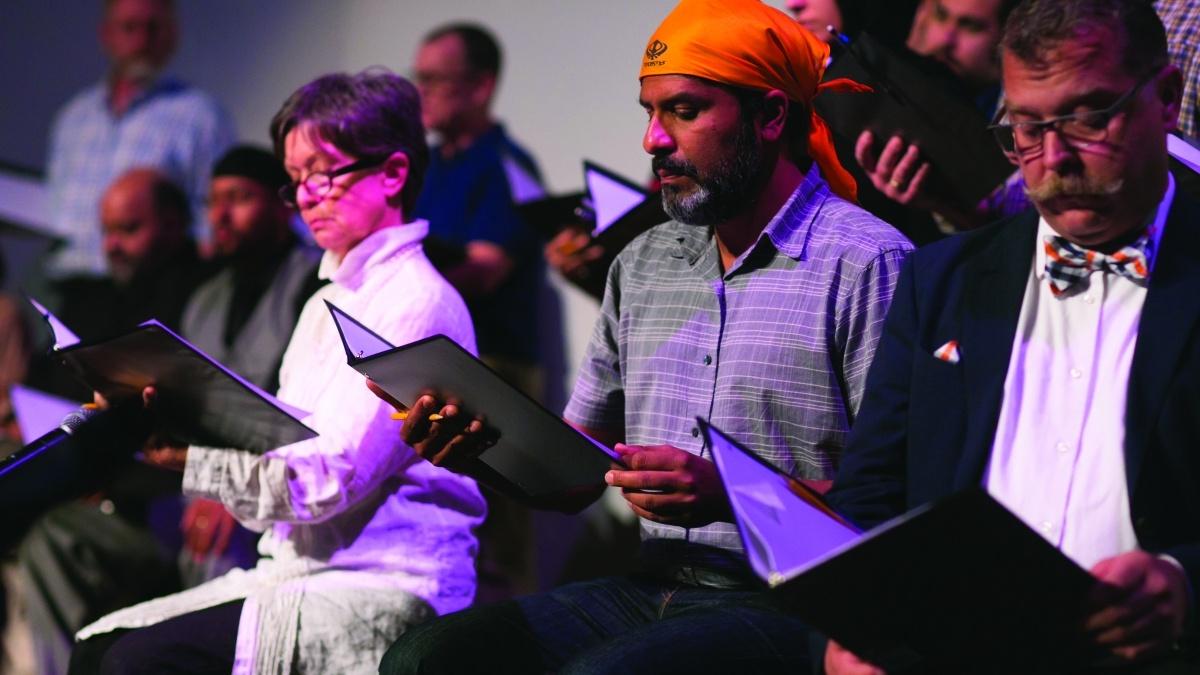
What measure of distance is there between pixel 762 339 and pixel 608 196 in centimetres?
80

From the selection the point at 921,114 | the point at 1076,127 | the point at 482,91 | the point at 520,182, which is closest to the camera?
the point at 1076,127

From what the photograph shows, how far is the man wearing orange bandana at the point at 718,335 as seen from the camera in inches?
85.6

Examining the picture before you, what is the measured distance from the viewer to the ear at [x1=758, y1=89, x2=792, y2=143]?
7.80 feet

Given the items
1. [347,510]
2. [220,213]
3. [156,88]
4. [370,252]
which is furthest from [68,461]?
[156,88]

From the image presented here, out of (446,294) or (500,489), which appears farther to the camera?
(446,294)

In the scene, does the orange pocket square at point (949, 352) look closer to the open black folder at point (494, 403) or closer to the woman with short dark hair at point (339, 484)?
the open black folder at point (494, 403)

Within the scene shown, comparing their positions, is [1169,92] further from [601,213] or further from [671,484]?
[601,213]

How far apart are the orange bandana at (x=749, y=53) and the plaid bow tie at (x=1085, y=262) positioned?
69cm

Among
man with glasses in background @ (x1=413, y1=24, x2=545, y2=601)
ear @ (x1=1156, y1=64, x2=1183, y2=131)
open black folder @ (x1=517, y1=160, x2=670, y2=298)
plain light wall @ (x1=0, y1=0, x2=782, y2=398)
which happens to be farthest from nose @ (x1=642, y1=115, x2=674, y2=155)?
man with glasses in background @ (x1=413, y1=24, x2=545, y2=601)

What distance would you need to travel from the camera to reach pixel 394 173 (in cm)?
284

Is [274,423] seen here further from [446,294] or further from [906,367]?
[906,367]

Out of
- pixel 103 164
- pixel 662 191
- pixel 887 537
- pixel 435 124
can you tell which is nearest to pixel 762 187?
pixel 662 191

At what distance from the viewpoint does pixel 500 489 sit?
2410 millimetres

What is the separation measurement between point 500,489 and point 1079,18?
1.22 m
